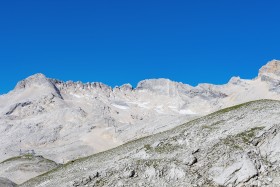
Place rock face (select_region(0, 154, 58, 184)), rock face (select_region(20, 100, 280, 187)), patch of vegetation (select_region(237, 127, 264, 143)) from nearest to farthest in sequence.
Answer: rock face (select_region(20, 100, 280, 187))
patch of vegetation (select_region(237, 127, 264, 143))
rock face (select_region(0, 154, 58, 184))

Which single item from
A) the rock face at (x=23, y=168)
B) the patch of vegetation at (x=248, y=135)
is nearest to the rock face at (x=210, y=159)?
the patch of vegetation at (x=248, y=135)

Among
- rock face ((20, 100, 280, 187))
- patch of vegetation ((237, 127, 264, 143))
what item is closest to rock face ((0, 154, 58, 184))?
rock face ((20, 100, 280, 187))

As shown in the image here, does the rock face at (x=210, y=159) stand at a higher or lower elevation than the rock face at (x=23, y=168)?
lower

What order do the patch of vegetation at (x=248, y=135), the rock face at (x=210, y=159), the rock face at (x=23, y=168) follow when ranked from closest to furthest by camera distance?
the rock face at (x=210, y=159)
the patch of vegetation at (x=248, y=135)
the rock face at (x=23, y=168)

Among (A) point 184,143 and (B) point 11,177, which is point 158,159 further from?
(B) point 11,177

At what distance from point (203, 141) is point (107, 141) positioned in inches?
4941

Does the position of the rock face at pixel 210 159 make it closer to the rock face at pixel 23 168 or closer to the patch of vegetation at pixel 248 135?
the patch of vegetation at pixel 248 135

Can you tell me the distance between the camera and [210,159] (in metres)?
42.9

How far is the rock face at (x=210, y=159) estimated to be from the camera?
4037 cm

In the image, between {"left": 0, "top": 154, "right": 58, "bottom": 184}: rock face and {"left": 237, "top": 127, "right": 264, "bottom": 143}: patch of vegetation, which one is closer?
{"left": 237, "top": 127, "right": 264, "bottom": 143}: patch of vegetation

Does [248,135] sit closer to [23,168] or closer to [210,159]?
[210,159]

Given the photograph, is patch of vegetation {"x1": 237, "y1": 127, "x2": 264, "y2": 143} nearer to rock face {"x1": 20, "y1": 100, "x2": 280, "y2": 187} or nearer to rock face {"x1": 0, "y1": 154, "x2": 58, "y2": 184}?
rock face {"x1": 20, "y1": 100, "x2": 280, "y2": 187}

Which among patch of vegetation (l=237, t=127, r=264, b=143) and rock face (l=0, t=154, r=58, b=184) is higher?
rock face (l=0, t=154, r=58, b=184)

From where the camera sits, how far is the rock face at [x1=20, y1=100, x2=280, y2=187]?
4037 cm
